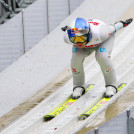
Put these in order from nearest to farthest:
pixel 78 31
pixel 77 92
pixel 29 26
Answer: pixel 78 31 → pixel 77 92 → pixel 29 26

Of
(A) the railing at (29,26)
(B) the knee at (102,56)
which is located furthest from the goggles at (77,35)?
(A) the railing at (29,26)

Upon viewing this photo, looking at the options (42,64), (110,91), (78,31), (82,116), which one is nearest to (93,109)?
(82,116)

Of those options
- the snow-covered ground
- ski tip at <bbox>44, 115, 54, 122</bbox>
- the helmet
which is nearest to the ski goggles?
the helmet

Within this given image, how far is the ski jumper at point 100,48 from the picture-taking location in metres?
10.3

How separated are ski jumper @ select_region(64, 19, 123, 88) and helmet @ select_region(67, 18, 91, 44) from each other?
0.15 meters

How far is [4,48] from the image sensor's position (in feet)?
44.3

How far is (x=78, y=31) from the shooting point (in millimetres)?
10000

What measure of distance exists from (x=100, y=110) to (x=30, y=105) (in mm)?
1719

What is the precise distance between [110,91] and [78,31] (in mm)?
1253

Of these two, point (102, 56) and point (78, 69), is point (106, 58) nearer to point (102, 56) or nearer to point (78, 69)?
point (102, 56)

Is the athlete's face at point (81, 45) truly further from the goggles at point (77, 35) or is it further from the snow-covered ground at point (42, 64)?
the snow-covered ground at point (42, 64)

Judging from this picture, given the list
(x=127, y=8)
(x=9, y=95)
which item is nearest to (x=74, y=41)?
(x=9, y=95)

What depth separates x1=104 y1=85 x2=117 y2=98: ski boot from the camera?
10.6m

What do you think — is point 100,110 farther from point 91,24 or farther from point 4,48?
point 4,48
